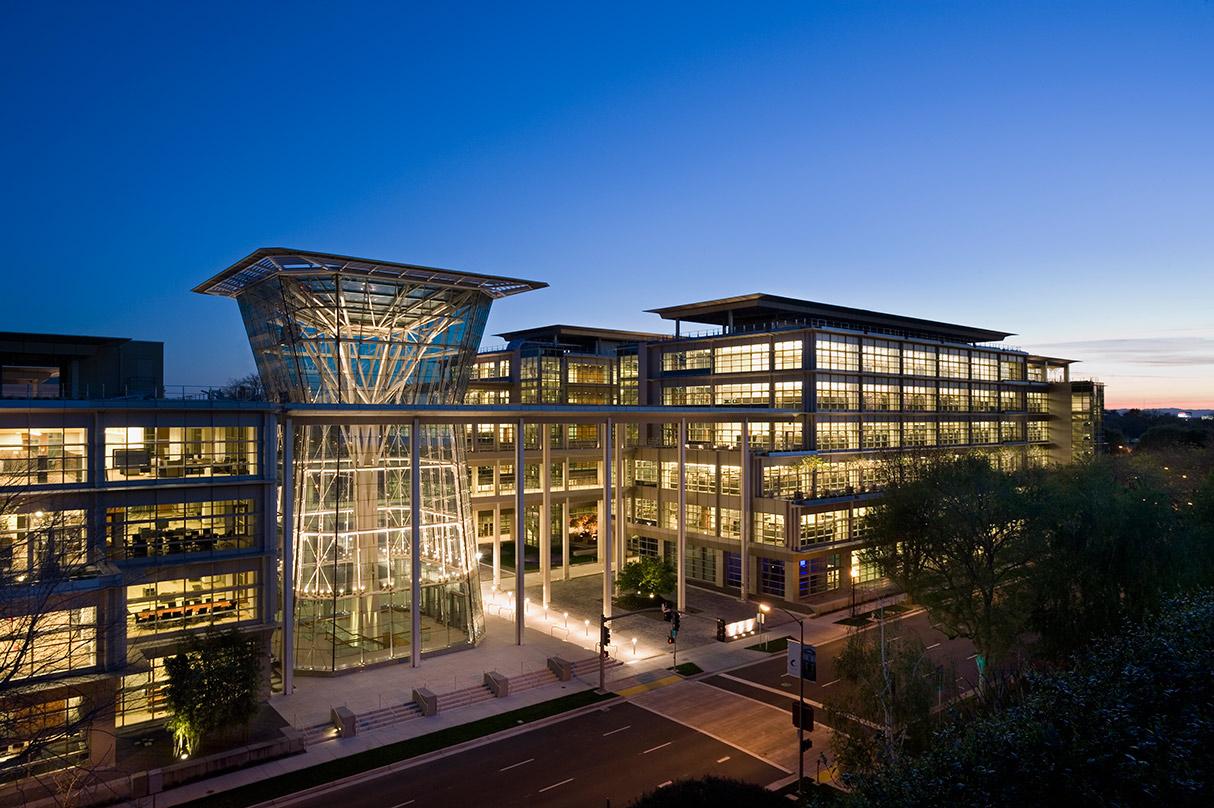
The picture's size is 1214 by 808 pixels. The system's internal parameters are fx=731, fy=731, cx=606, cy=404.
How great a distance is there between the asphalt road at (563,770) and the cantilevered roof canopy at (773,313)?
41658 millimetres

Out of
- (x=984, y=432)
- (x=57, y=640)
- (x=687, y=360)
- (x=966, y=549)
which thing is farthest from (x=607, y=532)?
(x=984, y=432)

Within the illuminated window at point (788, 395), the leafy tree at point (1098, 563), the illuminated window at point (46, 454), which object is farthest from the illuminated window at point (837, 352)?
the illuminated window at point (46, 454)

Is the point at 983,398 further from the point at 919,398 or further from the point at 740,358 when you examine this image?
the point at 740,358

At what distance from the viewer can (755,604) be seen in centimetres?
5697

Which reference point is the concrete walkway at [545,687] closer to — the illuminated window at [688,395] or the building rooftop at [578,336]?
the illuminated window at [688,395]

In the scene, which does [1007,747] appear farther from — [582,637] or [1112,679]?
[582,637]

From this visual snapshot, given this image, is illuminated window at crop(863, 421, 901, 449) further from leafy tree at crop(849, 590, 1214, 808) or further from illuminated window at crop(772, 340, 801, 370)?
leafy tree at crop(849, 590, 1214, 808)

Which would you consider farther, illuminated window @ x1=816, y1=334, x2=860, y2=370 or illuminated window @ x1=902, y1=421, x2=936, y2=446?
illuminated window @ x1=902, y1=421, x2=936, y2=446

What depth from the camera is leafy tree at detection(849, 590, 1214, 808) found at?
1453 centimetres

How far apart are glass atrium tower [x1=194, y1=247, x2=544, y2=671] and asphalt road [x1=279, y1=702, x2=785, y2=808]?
41.8ft

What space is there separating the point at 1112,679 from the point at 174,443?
125 feet

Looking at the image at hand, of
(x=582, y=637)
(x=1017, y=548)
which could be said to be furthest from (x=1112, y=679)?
(x=582, y=637)

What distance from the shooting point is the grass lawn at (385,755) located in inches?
1093

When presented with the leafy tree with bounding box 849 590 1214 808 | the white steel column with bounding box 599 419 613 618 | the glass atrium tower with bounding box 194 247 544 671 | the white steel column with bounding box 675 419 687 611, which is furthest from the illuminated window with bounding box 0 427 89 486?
the white steel column with bounding box 675 419 687 611
